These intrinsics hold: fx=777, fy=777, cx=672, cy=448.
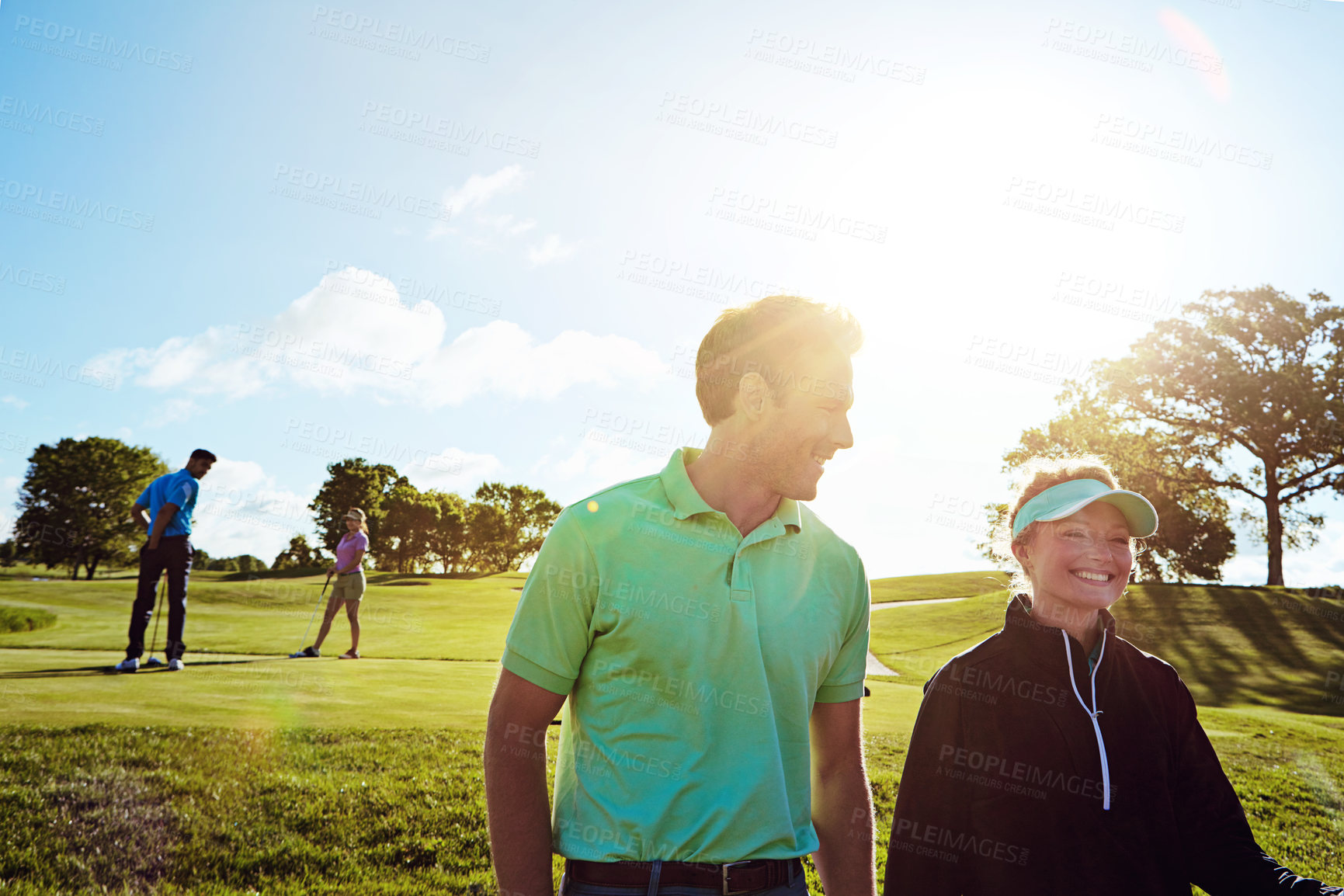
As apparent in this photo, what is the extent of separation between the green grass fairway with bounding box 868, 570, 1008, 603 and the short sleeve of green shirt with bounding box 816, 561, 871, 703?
132 feet

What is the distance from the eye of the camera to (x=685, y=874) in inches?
75.7

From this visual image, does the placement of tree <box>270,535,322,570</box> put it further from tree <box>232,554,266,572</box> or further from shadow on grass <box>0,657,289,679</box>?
shadow on grass <box>0,657,289,679</box>

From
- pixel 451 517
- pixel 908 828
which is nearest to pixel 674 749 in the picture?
pixel 908 828

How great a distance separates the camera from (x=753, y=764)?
207 centimetres

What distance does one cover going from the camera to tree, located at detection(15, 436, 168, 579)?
6097 centimetres

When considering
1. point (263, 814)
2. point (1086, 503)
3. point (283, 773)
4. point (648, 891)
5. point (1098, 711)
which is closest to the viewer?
point (648, 891)

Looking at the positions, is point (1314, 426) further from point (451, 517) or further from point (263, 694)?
point (451, 517)

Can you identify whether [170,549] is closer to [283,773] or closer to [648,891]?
[283,773]

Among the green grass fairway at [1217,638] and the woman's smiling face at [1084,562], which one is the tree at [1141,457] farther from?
the woman's smiling face at [1084,562]

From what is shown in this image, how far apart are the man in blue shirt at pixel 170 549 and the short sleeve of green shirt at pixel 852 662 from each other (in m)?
10.2

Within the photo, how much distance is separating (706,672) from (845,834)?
0.82m

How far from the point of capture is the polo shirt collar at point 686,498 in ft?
7.49

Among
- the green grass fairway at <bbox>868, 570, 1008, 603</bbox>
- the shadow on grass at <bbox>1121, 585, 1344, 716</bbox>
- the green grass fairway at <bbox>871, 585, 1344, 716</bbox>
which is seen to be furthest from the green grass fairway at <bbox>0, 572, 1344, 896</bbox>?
the green grass fairway at <bbox>868, 570, 1008, 603</bbox>

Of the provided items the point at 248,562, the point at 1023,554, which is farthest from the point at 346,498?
the point at 1023,554
